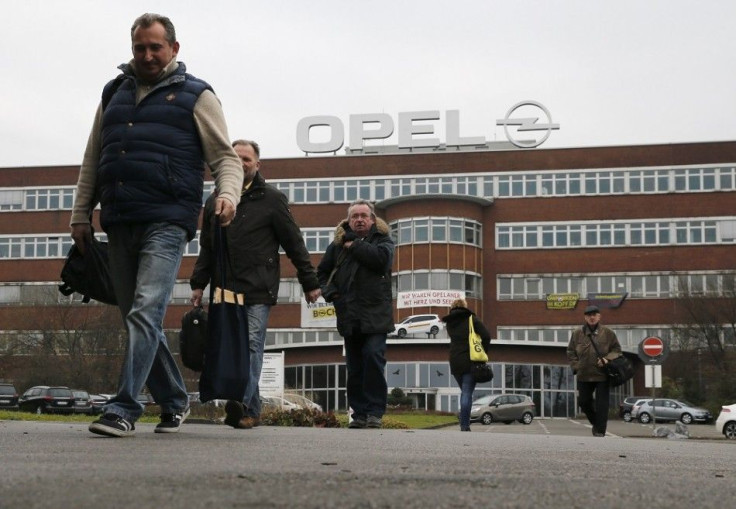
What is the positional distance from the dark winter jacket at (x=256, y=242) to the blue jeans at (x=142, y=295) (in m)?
1.67

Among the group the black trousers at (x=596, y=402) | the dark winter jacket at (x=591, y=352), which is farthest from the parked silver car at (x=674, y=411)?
the dark winter jacket at (x=591, y=352)

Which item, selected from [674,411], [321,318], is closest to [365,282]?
[321,318]

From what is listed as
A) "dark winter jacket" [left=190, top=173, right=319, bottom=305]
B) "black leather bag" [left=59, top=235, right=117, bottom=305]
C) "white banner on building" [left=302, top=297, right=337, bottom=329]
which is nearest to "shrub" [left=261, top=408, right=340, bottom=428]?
"dark winter jacket" [left=190, top=173, right=319, bottom=305]

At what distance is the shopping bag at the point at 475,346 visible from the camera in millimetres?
15312

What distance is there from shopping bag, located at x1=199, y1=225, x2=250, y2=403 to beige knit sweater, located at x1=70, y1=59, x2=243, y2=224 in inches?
12.7

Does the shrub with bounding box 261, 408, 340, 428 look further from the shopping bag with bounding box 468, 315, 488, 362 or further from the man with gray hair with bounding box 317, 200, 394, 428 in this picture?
the man with gray hair with bounding box 317, 200, 394, 428

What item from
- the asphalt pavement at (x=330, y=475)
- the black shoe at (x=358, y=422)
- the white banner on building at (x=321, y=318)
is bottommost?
the black shoe at (x=358, y=422)

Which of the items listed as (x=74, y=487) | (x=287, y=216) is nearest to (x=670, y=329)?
Answer: (x=287, y=216)

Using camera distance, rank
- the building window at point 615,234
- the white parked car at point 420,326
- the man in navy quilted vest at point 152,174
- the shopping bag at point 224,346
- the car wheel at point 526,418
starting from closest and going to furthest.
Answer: the man in navy quilted vest at point 152,174 → the shopping bag at point 224,346 → the car wheel at point 526,418 → the white parked car at point 420,326 → the building window at point 615,234

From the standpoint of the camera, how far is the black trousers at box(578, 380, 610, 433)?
565 inches

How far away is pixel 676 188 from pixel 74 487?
6671cm

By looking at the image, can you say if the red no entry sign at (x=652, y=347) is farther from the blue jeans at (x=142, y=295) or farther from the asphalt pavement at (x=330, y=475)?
the blue jeans at (x=142, y=295)

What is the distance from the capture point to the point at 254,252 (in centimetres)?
932

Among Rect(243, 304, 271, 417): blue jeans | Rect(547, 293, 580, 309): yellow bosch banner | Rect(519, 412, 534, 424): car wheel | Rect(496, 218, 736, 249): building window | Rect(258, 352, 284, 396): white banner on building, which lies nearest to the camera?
Rect(243, 304, 271, 417): blue jeans
